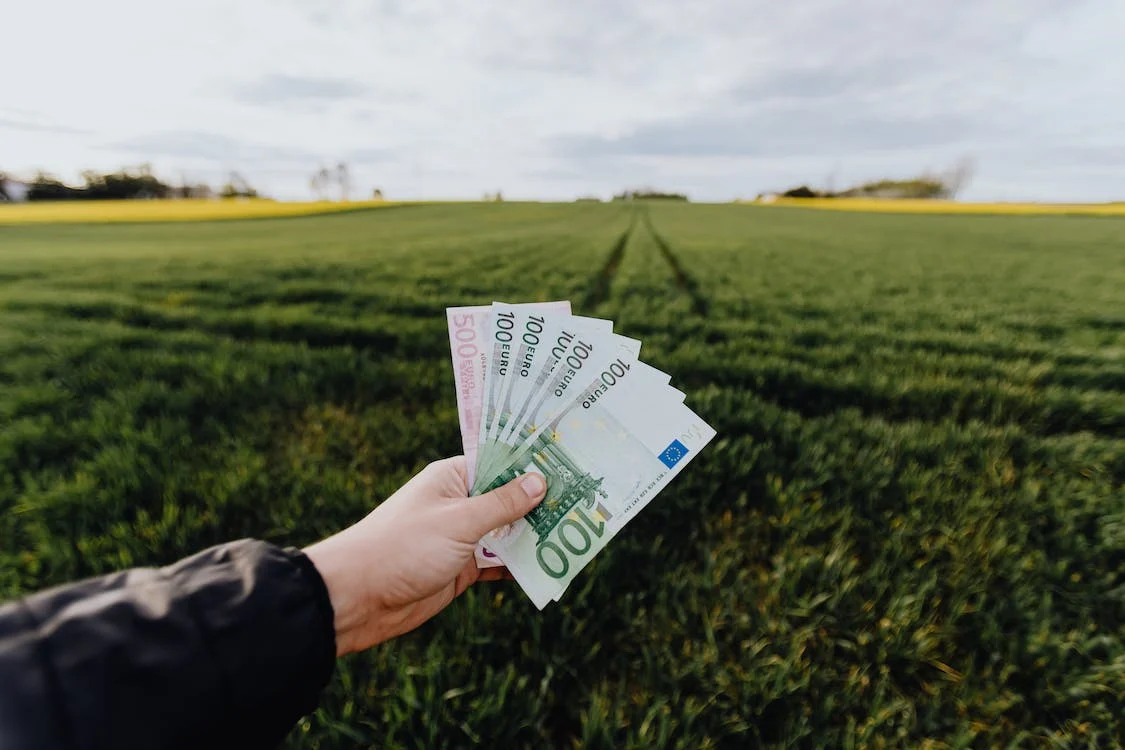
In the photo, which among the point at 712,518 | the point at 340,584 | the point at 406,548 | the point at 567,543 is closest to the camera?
the point at 340,584

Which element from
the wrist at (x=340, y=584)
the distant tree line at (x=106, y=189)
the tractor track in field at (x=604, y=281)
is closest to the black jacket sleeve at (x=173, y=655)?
the wrist at (x=340, y=584)

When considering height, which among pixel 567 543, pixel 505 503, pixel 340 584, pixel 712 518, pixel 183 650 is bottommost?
pixel 712 518

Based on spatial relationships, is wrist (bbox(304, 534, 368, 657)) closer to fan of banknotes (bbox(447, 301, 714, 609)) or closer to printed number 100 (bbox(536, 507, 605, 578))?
fan of banknotes (bbox(447, 301, 714, 609))

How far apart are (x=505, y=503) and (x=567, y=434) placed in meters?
0.39

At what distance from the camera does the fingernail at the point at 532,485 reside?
6.12 feet

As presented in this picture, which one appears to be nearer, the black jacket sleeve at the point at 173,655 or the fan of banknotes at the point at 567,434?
the black jacket sleeve at the point at 173,655

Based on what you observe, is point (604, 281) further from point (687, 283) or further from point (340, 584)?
point (340, 584)

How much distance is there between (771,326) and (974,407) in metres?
2.94

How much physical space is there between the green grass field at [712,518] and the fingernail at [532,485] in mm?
736

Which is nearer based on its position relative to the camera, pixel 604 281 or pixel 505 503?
pixel 505 503

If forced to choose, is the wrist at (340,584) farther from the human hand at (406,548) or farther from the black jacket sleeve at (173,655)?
the black jacket sleeve at (173,655)

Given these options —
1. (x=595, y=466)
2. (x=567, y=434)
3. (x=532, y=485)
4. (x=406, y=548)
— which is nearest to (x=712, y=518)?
(x=595, y=466)

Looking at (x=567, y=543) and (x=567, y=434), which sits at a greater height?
(x=567, y=434)

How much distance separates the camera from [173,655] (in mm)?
1010
